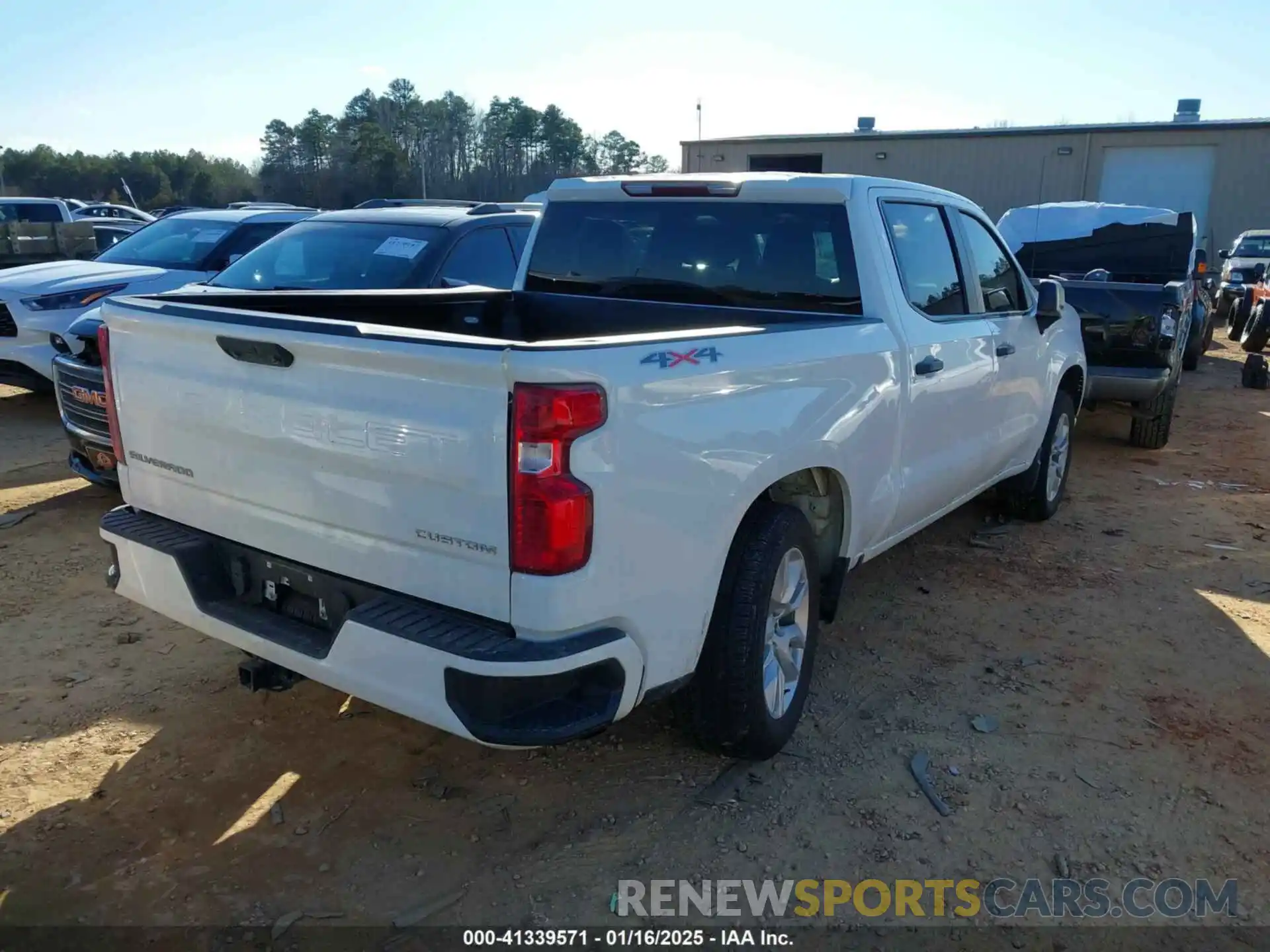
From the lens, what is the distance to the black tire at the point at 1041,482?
592 cm

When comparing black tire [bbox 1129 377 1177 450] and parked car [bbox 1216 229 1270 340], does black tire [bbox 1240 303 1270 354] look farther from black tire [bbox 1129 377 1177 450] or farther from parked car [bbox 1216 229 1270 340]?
black tire [bbox 1129 377 1177 450]

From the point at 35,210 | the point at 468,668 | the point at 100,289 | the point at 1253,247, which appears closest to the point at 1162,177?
the point at 1253,247

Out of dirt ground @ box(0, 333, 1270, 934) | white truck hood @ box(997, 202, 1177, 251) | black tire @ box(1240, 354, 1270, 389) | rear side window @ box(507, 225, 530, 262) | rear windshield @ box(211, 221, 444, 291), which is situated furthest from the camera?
black tire @ box(1240, 354, 1270, 389)

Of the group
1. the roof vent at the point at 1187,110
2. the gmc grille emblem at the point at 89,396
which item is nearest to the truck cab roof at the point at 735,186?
the gmc grille emblem at the point at 89,396

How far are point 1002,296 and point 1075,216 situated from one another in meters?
6.23

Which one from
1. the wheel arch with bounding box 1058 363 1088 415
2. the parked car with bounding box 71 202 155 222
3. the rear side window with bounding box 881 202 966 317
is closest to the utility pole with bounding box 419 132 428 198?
the parked car with bounding box 71 202 155 222

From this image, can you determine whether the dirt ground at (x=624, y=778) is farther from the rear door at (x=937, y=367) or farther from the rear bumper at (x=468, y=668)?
the rear door at (x=937, y=367)

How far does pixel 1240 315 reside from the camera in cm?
1574

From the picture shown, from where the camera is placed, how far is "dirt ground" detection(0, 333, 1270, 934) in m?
2.83

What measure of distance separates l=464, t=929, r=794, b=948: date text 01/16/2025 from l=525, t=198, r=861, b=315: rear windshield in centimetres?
232

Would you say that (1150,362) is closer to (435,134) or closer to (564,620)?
(564,620)

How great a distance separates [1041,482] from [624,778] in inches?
151


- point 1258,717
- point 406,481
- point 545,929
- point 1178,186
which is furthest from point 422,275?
point 1178,186

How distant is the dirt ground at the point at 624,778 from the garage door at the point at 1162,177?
25.2 meters
